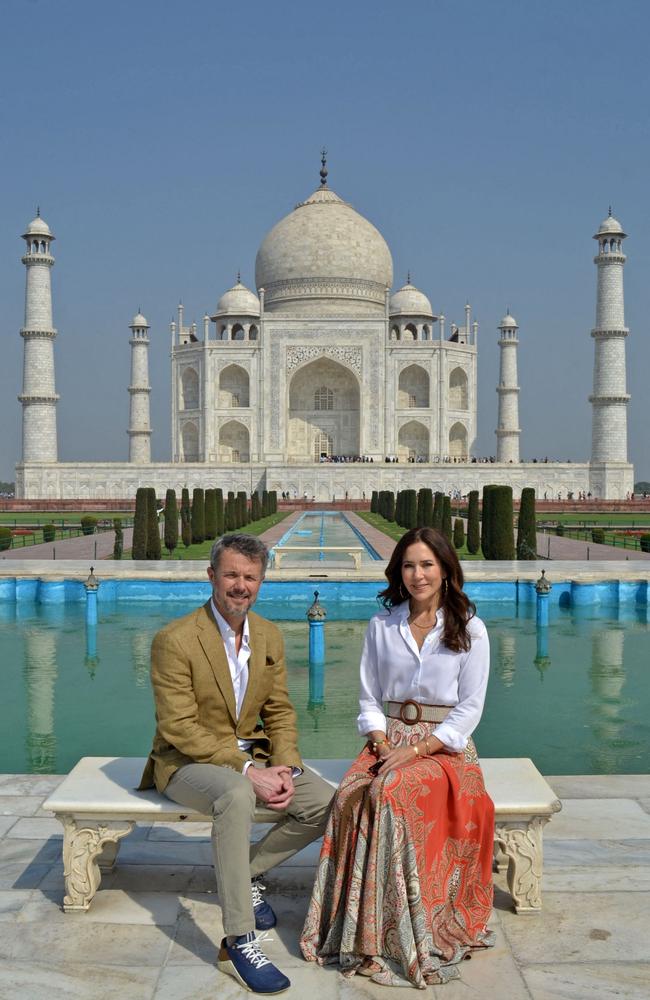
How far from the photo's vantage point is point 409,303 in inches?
1433

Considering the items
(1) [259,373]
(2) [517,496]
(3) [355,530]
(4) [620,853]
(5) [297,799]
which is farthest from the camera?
(1) [259,373]

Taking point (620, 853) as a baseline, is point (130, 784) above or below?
above

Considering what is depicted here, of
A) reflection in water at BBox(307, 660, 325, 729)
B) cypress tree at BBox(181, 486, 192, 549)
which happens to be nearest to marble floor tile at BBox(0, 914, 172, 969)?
reflection in water at BBox(307, 660, 325, 729)

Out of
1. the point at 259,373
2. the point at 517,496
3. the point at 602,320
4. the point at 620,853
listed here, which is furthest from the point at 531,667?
the point at 259,373

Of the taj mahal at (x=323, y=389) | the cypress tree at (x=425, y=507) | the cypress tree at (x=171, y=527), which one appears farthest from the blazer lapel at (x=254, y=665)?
the taj mahal at (x=323, y=389)

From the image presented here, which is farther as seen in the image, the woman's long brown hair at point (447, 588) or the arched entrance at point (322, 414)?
the arched entrance at point (322, 414)

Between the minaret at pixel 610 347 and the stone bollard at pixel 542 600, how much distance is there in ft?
75.8

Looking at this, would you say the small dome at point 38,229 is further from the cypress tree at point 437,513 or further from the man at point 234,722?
the man at point 234,722

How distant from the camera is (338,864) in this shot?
2.12 metres

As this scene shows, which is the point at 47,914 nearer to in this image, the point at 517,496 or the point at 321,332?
the point at 517,496

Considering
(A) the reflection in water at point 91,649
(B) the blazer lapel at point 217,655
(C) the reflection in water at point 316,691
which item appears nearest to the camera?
(B) the blazer lapel at point 217,655

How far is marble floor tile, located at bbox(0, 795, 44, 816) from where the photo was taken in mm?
2969

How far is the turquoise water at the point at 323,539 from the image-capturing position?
36.5 ft

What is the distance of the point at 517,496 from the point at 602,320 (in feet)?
20.2
